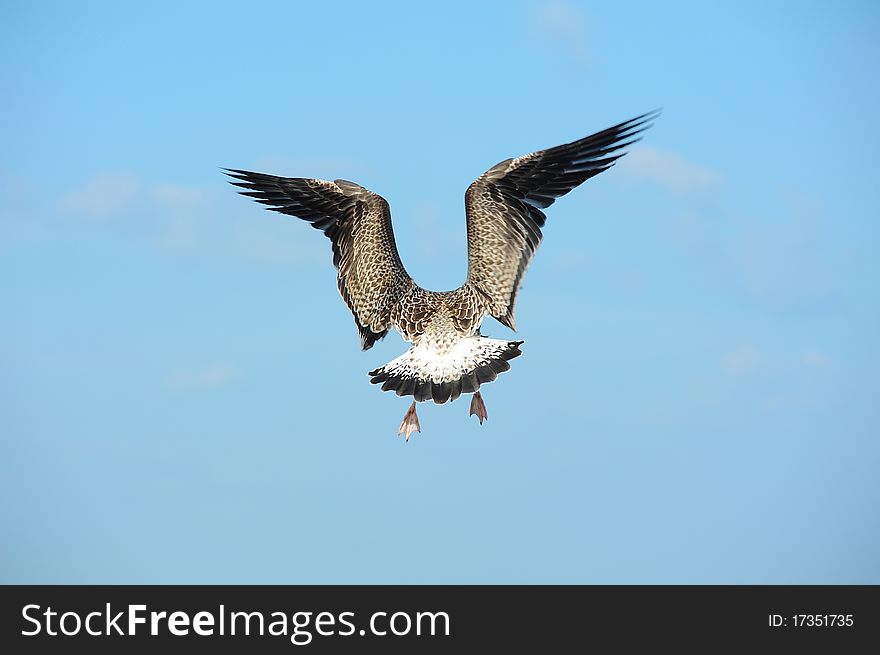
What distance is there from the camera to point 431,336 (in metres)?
19.8

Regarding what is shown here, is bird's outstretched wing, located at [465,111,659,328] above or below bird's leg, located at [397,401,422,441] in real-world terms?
above

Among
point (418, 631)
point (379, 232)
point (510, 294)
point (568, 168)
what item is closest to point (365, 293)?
point (379, 232)

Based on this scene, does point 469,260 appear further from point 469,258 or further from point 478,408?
point 478,408

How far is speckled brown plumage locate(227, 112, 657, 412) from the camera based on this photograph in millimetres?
19375

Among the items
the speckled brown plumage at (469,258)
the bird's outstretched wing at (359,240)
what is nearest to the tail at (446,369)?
the speckled brown plumage at (469,258)

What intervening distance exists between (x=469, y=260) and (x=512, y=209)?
104 cm

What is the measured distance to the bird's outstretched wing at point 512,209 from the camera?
19.9 m

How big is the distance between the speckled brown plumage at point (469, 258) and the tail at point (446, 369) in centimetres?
1

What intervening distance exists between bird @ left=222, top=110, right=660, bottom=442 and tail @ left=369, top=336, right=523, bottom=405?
15mm

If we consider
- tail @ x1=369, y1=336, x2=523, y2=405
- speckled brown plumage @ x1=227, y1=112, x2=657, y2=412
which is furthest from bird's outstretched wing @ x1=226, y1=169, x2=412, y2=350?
tail @ x1=369, y1=336, x2=523, y2=405

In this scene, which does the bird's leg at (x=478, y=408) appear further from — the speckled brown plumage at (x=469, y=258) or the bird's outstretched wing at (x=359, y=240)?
the bird's outstretched wing at (x=359, y=240)

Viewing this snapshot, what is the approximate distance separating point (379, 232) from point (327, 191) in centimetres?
111

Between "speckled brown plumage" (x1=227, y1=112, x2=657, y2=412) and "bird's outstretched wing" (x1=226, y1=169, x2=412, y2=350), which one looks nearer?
"speckled brown plumage" (x1=227, y1=112, x2=657, y2=412)

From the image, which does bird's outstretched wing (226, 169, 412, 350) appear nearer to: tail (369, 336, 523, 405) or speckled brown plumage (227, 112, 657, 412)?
speckled brown plumage (227, 112, 657, 412)
